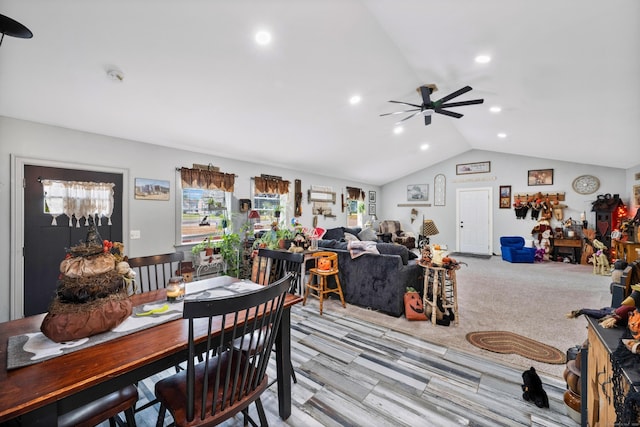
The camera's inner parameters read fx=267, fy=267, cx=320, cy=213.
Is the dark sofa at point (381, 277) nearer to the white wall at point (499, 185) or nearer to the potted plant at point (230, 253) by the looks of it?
the potted plant at point (230, 253)

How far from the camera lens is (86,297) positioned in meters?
1.18

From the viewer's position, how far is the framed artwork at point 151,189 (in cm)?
395

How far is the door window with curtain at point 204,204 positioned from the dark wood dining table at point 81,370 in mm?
3289

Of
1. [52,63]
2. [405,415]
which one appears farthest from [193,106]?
[405,415]

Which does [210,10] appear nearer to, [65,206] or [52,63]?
[52,63]

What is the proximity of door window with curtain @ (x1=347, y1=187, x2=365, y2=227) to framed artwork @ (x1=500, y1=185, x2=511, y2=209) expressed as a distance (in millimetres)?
4166

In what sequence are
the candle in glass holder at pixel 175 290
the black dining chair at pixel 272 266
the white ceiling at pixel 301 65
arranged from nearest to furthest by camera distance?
the candle in glass holder at pixel 175 290, the white ceiling at pixel 301 65, the black dining chair at pixel 272 266

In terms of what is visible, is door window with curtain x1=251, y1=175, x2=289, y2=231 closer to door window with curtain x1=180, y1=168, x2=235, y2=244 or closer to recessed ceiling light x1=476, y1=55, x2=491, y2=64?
door window with curtain x1=180, y1=168, x2=235, y2=244

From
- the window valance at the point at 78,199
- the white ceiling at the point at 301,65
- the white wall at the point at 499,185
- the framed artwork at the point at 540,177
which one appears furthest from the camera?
the framed artwork at the point at 540,177

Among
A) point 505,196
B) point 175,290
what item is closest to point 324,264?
point 175,290

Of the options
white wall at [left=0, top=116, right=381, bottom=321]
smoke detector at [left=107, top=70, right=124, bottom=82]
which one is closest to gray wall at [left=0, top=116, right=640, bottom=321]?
white wall at [left=0, top=116, right=381, bottom=321]

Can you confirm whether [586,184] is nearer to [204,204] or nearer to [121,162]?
[204,204]

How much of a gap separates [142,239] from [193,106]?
211cm

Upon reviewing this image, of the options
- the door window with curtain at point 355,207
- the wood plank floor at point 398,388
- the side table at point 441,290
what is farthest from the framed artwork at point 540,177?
the wood plank floor at point 398,388
